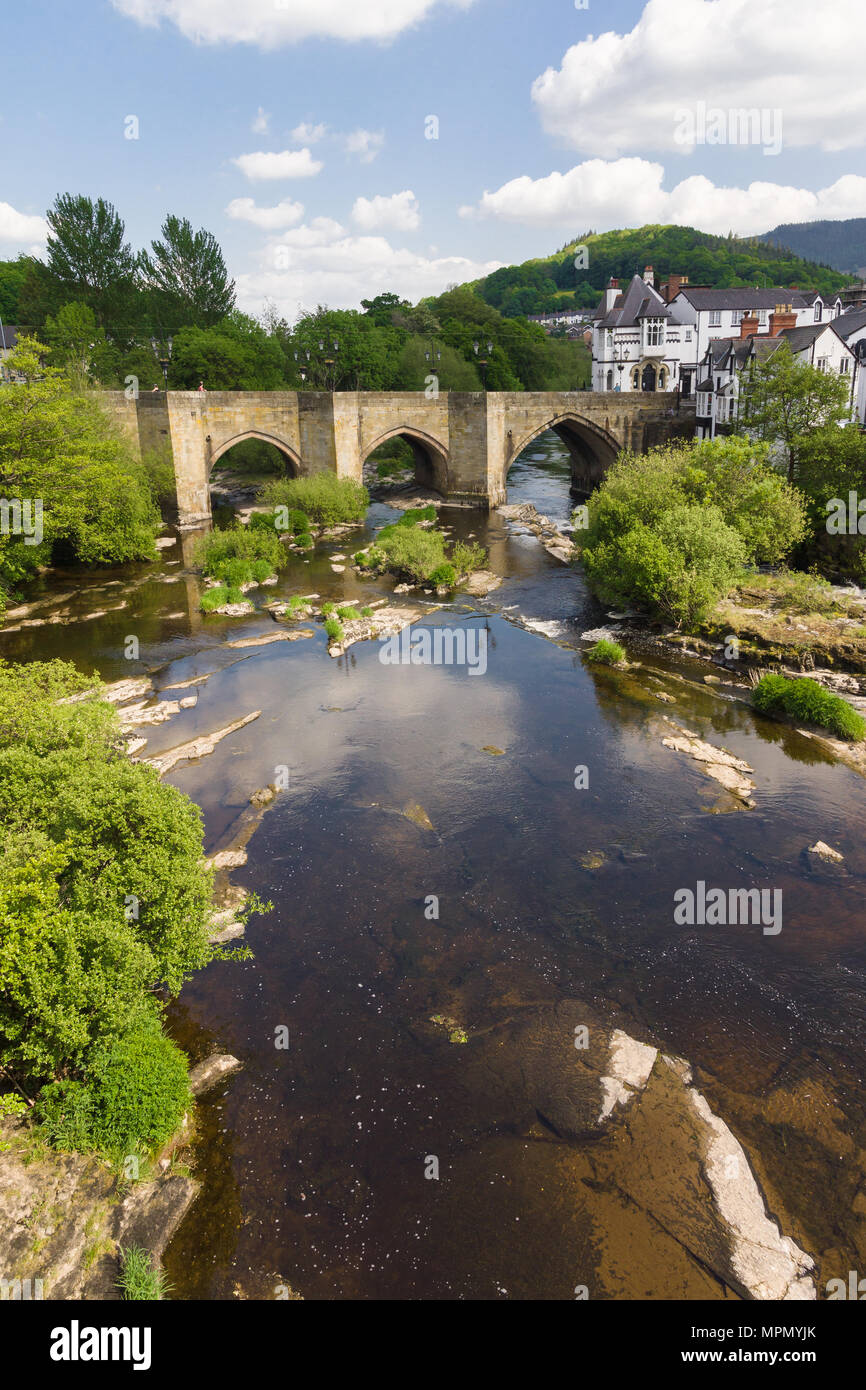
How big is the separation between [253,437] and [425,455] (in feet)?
49.9

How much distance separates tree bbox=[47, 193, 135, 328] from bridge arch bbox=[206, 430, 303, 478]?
119 ft

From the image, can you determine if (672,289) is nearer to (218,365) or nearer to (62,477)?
(218,365)

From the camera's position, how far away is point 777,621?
2959 cm

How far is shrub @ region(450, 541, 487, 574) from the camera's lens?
40.4 metres

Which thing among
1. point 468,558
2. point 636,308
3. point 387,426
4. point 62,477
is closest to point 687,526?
point 468,558

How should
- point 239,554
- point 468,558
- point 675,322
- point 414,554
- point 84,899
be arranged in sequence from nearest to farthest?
point 84,899 < point 414,554 < point 468,558 < point 239,554 < point 675,322

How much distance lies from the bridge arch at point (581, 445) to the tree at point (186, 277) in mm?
44091

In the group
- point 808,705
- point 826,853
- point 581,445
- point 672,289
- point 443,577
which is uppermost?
point 672,289

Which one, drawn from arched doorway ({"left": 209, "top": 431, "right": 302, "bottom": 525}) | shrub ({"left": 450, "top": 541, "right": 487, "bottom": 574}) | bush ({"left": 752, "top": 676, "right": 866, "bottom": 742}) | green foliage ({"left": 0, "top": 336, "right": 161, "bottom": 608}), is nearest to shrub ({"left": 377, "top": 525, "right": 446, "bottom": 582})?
shrub ({"left": 450, "top": 541, "right": 487, "bottom": 574})

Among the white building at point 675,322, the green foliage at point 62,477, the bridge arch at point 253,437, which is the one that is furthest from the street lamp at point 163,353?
the white building at point 675,322

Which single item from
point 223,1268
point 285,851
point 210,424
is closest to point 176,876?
point 223,1268

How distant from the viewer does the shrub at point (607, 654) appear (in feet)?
94.3

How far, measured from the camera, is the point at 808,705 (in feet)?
77.4

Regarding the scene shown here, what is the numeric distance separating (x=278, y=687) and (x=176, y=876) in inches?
621
